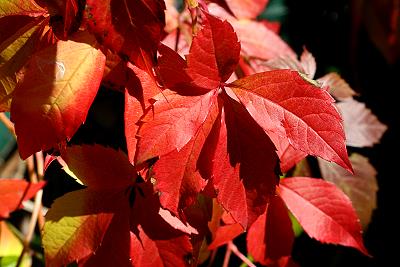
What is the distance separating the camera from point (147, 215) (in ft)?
1.91

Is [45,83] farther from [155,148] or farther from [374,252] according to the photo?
[374,252]

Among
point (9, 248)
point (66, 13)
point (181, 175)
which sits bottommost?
point (9, 248)

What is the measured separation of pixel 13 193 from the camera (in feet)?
2.33

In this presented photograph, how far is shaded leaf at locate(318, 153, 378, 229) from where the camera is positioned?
2.98 ft

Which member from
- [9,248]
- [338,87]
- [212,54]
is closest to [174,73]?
[212,54]

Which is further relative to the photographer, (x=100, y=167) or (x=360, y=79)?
(x=360, y=79)

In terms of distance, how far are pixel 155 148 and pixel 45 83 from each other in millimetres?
119

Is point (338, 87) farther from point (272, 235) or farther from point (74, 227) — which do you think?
point (74, 227)

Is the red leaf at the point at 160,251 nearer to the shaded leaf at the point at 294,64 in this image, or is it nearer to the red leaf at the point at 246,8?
the shaded leaf at the point at 294,64

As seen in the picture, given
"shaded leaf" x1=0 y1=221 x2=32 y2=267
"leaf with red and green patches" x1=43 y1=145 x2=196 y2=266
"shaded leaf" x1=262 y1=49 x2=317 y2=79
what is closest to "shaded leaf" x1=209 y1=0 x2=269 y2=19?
"shaded leaf" x1=262 y1=49 x2=317 y2=79

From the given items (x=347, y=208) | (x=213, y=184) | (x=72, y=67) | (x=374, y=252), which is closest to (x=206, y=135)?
(x=213, y=184)

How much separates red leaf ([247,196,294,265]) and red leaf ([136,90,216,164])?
0.25 meters

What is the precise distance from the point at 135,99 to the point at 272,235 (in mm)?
322

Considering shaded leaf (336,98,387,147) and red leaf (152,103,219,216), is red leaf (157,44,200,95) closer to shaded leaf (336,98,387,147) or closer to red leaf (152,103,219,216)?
red leaf (152,103,219,216)
